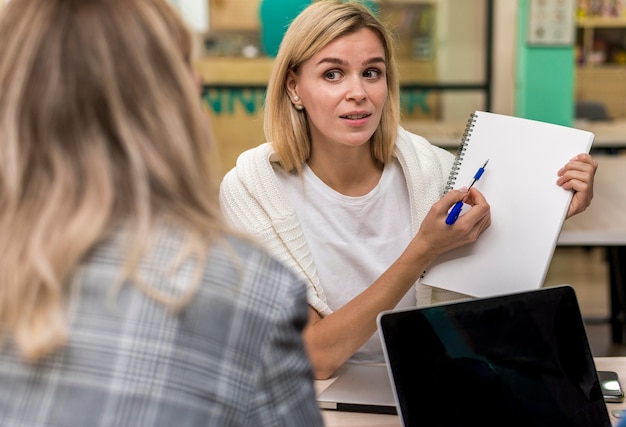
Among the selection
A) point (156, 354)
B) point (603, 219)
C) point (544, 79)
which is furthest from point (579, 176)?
point (544, 79)

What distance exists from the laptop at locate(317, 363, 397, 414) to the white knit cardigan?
18 centimetres

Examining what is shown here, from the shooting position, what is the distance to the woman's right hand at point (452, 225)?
1461 millimetres

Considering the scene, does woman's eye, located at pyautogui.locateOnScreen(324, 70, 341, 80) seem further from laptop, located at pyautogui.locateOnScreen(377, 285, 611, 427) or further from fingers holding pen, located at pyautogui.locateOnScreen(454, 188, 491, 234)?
laptop, located at pyautogui.locateOnScreen(377, 285, 611, 427)

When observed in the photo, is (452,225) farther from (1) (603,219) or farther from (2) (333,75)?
(1) (603,219)

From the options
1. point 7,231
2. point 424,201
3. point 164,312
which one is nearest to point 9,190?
point 7,231

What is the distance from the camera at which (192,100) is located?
2.63 feet

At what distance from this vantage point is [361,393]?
141 cm

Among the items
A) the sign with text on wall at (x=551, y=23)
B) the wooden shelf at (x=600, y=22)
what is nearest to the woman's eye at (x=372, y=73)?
the sign with text on wall at (x=551, y=23)

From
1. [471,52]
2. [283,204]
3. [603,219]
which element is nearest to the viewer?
[283,204]

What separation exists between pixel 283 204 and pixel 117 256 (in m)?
0.92

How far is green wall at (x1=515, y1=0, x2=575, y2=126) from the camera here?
16.3 ft

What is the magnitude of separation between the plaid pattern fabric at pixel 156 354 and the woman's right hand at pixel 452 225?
0.73 m

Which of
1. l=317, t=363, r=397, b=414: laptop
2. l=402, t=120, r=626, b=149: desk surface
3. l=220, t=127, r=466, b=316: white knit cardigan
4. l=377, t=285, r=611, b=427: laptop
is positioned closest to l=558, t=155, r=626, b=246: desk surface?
l=220, t=127, r=466, b=316: white knit cardigan

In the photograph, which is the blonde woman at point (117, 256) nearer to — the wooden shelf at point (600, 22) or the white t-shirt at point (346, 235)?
the white t-shirt at point (346, 235)
